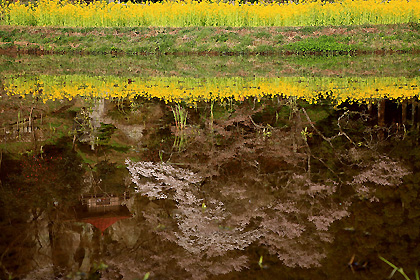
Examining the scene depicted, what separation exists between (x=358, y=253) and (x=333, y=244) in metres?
0.21

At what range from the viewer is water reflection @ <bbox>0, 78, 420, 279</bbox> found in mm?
3098

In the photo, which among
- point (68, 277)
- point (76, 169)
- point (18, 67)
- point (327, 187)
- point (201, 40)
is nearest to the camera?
point (68, 277)

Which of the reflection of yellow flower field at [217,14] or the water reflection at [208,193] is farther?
the reflection of yellow flower field at [217,14]

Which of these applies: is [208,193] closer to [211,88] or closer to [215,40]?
[211,88]

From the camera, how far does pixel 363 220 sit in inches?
145

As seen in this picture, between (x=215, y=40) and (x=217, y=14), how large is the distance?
219 centimetres

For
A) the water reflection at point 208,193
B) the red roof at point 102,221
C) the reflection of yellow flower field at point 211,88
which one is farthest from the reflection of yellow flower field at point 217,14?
the red roof at point 102,221

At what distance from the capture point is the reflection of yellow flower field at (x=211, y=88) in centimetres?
904

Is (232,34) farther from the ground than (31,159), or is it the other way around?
(232,34)

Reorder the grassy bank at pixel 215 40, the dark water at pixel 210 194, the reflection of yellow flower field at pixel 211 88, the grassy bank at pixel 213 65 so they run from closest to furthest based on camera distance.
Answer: the dark water at pixel 210 194, the reflection of yellow flower field at pixel 211 88, the grassy bank at pixel 213 65, the grassy bank at pixel 215 40

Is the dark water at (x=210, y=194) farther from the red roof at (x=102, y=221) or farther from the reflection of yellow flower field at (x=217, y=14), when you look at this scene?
the reflection of yellow flower field at (x=217, y=14)

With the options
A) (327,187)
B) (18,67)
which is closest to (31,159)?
(327,187)

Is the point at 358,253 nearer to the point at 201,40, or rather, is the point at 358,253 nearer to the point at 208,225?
the point at 208,225

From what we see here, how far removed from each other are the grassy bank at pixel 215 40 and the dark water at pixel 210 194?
10.2m
